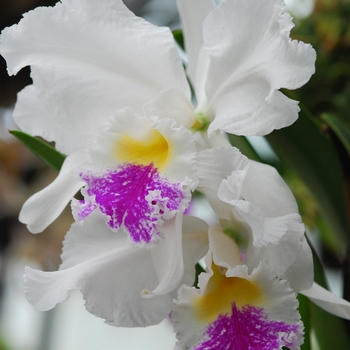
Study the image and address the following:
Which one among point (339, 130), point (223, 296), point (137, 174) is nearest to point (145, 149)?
point (137, 174)

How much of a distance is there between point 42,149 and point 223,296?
10.3 inches

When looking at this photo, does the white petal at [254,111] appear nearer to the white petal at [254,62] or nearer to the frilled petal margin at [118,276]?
the white petal at [254,62]

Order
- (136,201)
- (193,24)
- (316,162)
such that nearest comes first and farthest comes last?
(136,201) < (193,24) < (316,162)

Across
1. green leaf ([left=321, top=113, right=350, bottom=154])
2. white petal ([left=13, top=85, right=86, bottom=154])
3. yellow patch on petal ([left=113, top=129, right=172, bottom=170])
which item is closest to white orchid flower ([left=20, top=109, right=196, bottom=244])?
yellow patch on petal ([left=113, top=129, right=172, bottom=170])

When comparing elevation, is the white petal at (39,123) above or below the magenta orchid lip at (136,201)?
below

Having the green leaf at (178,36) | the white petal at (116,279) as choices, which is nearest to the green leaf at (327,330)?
the white petal at (116,279)

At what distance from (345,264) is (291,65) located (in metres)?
0.30

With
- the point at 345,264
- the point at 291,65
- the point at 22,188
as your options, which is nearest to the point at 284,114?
the point at 291,65

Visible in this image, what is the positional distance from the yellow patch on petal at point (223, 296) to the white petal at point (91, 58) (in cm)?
16

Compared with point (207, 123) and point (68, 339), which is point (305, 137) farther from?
point (68, 339)

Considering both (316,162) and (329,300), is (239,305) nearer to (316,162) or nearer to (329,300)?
(329,300)

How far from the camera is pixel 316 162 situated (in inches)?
23.3

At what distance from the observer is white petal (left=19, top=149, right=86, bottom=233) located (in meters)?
0.45

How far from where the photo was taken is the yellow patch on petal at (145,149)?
39cm
